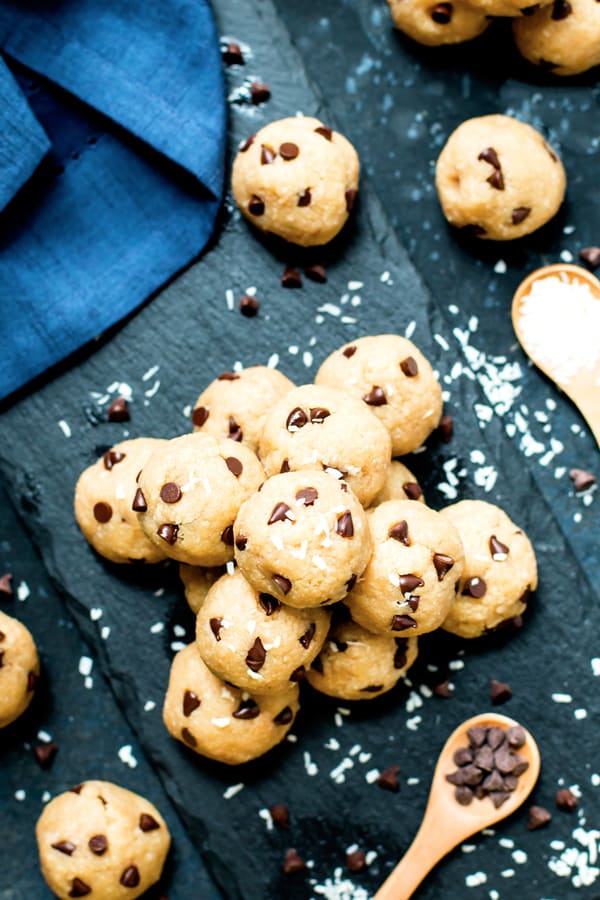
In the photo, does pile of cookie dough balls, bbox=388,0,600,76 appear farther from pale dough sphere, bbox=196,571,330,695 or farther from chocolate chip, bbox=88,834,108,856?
chocolate chip, bbox=88,834,108,856

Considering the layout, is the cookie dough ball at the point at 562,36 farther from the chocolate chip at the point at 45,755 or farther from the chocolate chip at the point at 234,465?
the chocolate chip at the point at 45,755

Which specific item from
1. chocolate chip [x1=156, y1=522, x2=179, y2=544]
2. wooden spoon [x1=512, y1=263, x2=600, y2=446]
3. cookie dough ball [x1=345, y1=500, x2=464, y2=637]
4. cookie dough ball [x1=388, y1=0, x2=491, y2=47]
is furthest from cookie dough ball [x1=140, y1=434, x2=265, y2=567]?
cookie dough ball [x1=388, y1=0, x2=491, y2=47]

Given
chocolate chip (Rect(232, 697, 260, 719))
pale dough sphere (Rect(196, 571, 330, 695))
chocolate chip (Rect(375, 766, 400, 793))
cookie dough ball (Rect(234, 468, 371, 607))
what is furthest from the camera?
chocolate chip (Rect(375, 766, 400, 793))

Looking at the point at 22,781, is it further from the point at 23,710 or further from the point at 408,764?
the point at 408,764

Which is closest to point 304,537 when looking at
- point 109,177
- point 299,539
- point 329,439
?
point 299,539

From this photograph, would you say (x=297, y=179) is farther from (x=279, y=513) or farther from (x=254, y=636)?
(x=254, y=636)
